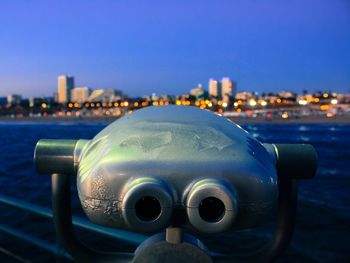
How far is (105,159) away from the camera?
0.87 metres

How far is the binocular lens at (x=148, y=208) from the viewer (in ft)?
2.74

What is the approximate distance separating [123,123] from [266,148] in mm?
362

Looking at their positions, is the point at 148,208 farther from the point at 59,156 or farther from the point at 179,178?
the point at 59,156

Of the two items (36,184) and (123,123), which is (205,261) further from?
(36,184)

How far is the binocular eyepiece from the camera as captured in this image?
82 cm

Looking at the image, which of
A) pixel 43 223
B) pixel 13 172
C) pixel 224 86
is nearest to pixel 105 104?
pixel 224 86

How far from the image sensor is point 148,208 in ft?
2.79

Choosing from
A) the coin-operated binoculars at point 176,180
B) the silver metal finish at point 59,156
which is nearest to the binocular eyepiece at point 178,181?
the coin-operated binoculars at point 176,180

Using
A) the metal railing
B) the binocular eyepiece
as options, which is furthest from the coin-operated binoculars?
the metal railing

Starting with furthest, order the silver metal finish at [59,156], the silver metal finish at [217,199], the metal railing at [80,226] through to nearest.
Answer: the metal railing at [80,226] → the silver metal finish at [59,156] → the silver metal finish at [217,199]

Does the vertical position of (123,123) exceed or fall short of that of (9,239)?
it exceeds it

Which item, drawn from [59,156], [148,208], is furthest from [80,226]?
[148,208]

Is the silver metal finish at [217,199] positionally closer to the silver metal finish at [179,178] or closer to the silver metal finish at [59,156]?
the silver metal finish at [179,178]

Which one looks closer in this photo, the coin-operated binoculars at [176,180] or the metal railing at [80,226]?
the coin-operated binoculars at [176,180]
